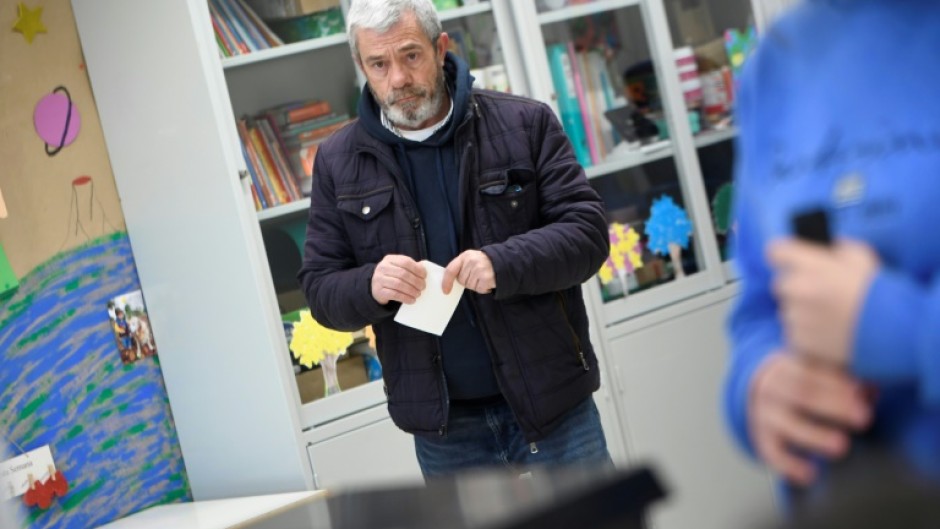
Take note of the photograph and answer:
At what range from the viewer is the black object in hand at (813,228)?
852mm

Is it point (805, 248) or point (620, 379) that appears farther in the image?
point (620, 379)

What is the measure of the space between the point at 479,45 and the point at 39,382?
5.28ft

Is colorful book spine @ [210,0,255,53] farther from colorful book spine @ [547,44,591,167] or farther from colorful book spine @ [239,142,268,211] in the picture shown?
colorful book spine @ [547,44,591,167]

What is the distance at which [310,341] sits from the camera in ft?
11.4

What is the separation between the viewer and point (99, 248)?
11.8 feet

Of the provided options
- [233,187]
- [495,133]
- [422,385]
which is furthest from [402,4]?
[233,187]

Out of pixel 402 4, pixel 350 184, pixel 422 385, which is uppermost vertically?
pixel 402 4

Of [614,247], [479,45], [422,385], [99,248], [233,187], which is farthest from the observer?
[614,247]

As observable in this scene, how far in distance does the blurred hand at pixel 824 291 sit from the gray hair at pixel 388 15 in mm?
1734

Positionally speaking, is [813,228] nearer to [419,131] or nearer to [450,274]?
[450,274]

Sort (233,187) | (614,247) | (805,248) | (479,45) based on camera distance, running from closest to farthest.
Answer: (805,248), (233,187), (479,45), (614,247)

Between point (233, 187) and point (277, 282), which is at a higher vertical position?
point (233, 187)

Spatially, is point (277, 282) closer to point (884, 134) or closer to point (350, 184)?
point (350, 184)

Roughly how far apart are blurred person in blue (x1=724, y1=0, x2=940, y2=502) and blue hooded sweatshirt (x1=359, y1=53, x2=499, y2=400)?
1.40 m
